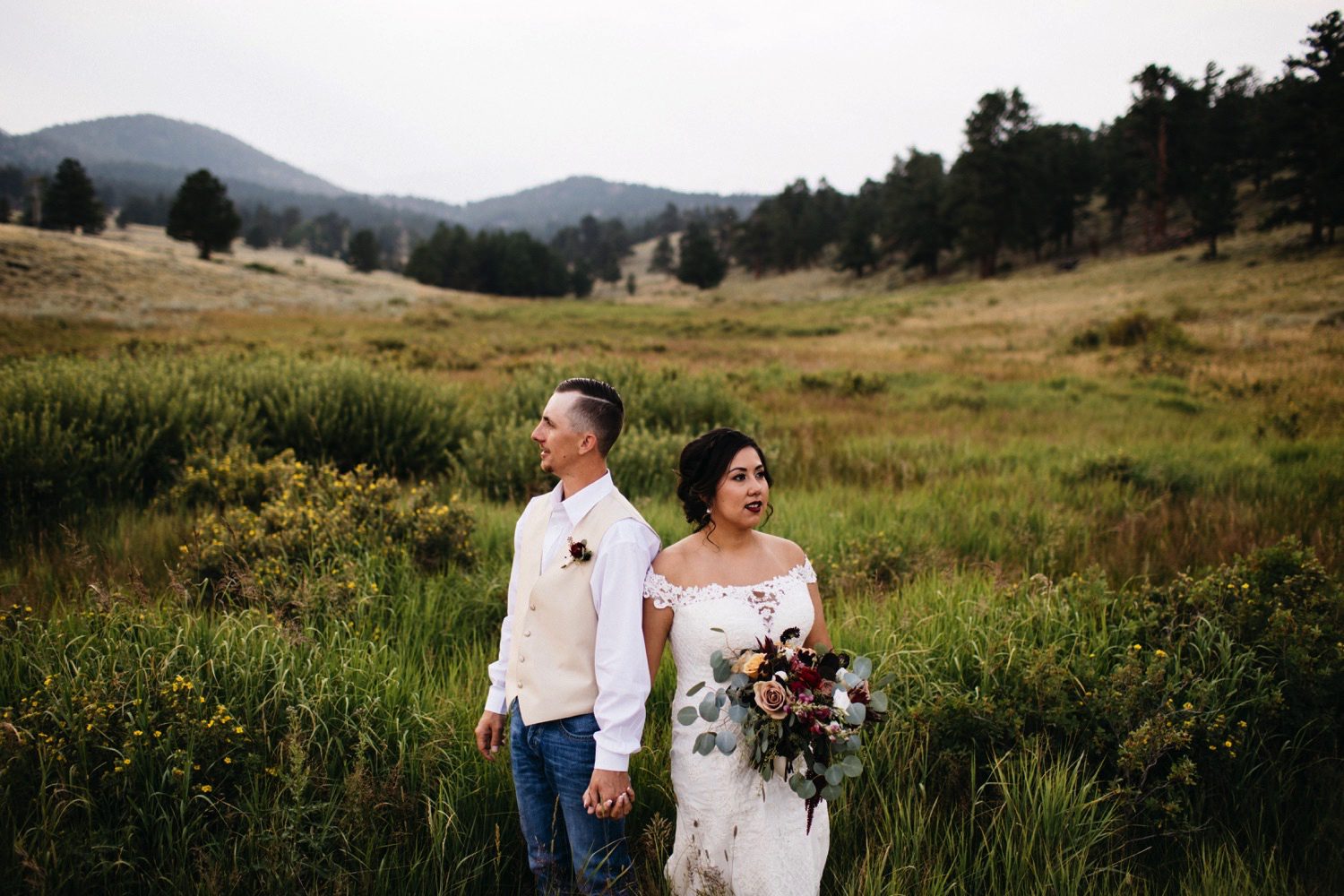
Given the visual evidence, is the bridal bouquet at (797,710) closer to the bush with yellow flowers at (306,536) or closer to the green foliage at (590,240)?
the bush with yellow flowers at (306,536)

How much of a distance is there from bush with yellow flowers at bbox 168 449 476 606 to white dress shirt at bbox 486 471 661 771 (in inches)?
94.5

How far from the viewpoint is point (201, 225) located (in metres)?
74.9

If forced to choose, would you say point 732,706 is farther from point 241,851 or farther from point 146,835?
point 146,835

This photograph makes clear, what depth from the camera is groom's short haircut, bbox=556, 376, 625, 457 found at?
2518mm

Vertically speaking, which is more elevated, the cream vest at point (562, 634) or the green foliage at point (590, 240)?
the green foliage at point (590, 240)

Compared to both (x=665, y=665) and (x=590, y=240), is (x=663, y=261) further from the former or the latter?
(x=665, y=665)

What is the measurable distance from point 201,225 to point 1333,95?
97.0 m

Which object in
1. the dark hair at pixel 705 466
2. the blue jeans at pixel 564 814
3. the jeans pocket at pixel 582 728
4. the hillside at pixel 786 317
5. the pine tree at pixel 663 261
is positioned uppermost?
the pine tree at pixel 663 261

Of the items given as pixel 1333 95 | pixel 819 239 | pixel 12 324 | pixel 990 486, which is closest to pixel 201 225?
pixel 12 324

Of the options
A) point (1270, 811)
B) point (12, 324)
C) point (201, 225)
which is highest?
point (201, 225)

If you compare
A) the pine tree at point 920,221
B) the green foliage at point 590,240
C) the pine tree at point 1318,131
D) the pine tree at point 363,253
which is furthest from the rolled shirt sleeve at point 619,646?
the green foliage at point 590,240

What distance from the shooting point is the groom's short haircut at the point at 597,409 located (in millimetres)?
2518

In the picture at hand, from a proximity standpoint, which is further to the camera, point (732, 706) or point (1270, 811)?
point (1270, 811)

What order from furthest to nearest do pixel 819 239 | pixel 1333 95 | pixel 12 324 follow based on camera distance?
1. pixel 819 239
2. pixel 1333 95
3. pixel 12 324
